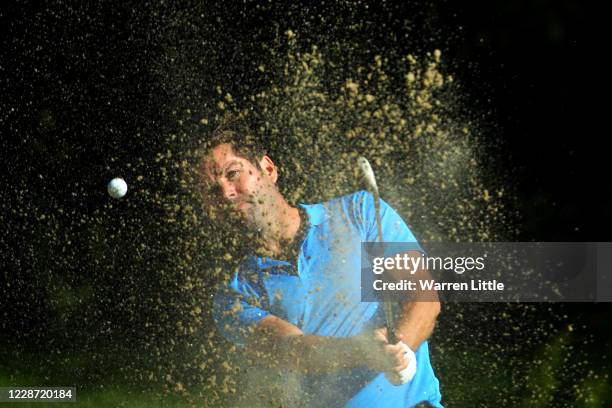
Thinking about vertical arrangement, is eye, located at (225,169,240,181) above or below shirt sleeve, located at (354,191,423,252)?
above

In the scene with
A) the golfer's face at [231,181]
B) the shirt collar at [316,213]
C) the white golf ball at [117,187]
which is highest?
the white golf ball at [117,187]

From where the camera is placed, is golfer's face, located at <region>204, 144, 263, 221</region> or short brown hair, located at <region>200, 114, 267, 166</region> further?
short brown hair, located at <region>200, 114, 267, 166</region>

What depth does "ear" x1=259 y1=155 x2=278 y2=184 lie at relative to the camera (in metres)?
3.05

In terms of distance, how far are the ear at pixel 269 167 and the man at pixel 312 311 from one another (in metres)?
0.04

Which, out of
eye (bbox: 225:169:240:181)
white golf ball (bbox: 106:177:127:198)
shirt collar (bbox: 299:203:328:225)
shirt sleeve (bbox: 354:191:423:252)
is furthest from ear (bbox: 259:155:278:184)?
white golf ball (bbox: 106:177:127:198)

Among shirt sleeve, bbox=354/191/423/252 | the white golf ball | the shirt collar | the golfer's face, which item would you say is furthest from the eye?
the white golf ball

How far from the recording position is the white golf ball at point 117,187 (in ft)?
11.2

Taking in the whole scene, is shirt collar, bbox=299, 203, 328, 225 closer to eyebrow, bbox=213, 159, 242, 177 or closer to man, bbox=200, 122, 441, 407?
man, bbox=200, 122, 441, 407

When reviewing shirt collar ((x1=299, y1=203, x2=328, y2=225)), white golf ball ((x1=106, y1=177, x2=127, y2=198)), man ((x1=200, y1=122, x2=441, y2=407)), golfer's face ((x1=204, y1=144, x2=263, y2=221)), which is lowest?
man ((x1=200, y1=122, x2=441, y2=407))

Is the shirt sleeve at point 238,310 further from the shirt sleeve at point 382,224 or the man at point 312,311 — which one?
the shirt sleeve at point 382,224

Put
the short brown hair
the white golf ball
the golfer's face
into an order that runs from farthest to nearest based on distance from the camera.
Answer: the white golf ball → the short brown hair → the golfer's face

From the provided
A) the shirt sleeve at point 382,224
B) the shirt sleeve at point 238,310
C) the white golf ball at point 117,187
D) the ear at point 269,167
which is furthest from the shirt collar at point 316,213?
the white golf ball at point 117,187

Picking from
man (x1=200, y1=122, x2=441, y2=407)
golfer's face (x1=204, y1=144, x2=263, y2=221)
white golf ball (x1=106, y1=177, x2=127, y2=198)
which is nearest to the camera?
man (x1=200, y1=122, x2=441, y2=407)

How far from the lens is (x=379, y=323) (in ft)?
8.79
